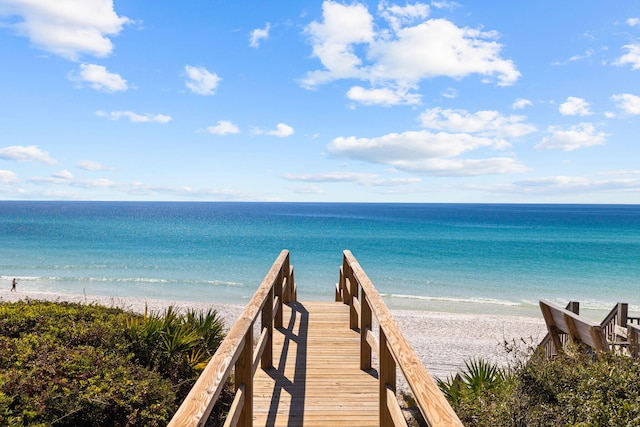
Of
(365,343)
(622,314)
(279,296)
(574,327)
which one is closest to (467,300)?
(622,314)

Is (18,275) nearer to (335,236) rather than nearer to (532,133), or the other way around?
(335,236)

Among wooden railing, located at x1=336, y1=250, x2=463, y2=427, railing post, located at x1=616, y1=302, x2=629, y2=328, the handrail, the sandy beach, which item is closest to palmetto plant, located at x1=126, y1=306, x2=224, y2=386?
wooden railing, located at x1=336, y1=250, x2=463, y2=427

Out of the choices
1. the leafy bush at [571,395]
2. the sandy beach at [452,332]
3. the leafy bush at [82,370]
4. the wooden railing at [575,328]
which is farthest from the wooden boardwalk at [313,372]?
the sandy beach at [452,332]

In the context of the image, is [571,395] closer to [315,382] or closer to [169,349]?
[315,382]

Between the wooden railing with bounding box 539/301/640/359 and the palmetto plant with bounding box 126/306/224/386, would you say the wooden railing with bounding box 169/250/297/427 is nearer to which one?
the palmetto plant with bounding box 126/306/224/386

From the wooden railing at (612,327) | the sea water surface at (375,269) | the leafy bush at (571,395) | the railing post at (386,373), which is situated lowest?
the sea water surface at (375,269)

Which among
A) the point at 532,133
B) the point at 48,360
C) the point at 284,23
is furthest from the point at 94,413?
the point at 532,133

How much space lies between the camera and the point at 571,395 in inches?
128

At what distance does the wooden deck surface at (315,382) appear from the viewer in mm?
3668

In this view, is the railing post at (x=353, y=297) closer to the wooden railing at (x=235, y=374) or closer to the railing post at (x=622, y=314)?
the wooden railing at (x=235, y=374)

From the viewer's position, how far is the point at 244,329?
8.66 ft

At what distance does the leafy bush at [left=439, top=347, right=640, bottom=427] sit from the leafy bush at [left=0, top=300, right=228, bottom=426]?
3232mm

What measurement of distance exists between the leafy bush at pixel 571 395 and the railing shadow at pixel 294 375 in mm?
1827

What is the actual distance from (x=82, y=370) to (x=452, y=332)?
14.5 metres
